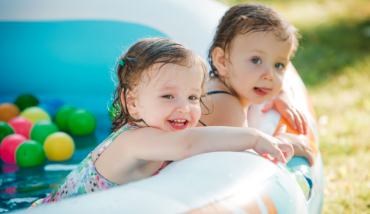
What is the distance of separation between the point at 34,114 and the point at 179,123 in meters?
2.09

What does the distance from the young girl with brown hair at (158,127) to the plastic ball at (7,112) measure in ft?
6.42

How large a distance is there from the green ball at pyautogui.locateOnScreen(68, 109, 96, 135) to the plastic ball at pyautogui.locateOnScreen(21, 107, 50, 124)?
0.80 feet

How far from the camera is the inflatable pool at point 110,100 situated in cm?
111

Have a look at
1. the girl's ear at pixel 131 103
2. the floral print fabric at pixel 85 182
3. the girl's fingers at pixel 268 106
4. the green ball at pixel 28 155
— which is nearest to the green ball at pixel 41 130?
the green ball at pixel 28 155

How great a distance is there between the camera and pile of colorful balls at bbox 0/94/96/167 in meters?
2.63

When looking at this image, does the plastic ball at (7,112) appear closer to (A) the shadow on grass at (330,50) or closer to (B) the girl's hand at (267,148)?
(B) the girl's hand at (267,148)

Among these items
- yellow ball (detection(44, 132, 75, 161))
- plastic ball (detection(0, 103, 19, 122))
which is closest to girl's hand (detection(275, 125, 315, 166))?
yellow ball (detection(44, 132, 75, 161))

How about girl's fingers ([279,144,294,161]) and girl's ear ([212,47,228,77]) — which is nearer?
girl's fingers ([279,144,294,161])

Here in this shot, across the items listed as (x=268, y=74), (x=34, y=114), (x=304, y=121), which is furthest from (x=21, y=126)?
(x=304, y=121)

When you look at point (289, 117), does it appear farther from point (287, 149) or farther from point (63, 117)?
point (63, 117)

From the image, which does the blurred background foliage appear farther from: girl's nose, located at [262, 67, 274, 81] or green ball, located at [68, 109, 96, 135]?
green ball, located at [68, 109, 96, 135]

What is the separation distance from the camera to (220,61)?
2158 mm

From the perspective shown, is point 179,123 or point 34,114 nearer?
point 179,123

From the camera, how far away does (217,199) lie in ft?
3.68
